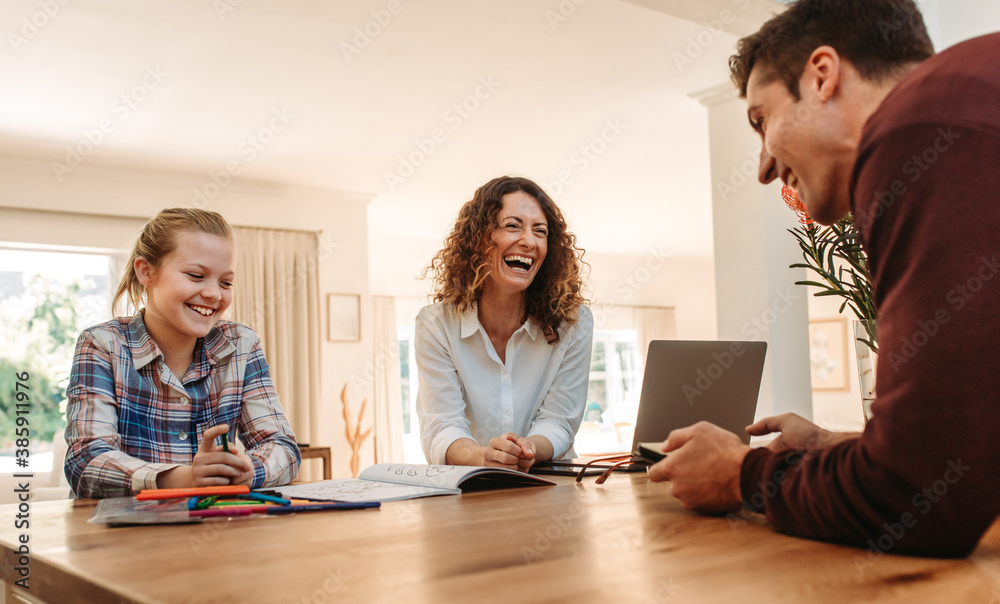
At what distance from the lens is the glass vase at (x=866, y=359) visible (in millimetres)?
1545

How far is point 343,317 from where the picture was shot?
6926 millimetres

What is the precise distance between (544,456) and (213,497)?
2.75ft

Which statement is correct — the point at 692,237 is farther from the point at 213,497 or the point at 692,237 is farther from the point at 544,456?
the point at 213,497

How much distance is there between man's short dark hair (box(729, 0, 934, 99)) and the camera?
89cm

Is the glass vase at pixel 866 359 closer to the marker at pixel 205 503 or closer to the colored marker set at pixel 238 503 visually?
the colored marker set at pixel 238 503

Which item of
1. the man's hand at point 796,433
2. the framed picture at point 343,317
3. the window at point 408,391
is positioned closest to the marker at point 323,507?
the man's hand at point 796,433

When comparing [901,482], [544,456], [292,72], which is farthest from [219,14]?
[901,482]

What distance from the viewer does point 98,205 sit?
576cm

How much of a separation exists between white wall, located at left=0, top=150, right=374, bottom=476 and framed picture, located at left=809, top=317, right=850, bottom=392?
4573 millimetres

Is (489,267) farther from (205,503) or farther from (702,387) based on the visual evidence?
(205,503)

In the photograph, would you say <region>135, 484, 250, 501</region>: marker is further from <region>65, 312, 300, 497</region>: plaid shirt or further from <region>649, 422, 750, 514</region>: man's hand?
<region>649, 422, 750, 514</region>: man's hand

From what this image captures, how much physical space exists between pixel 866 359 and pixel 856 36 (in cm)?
95

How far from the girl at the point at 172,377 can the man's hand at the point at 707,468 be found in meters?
0.80

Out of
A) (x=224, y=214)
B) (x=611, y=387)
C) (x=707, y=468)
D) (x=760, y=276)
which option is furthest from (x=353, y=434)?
(x=707, y=468)
